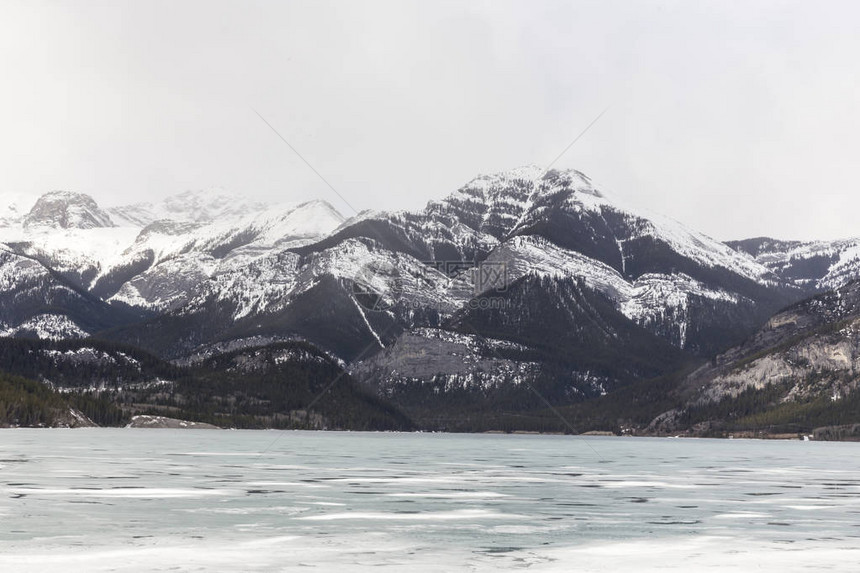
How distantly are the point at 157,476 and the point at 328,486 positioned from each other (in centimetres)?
2066

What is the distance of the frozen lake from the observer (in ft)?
177

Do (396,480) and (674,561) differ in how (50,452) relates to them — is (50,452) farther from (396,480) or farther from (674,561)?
(674,561)

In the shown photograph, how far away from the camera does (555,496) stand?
91.4m

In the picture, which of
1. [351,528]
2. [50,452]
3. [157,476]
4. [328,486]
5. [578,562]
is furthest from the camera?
[50,452]

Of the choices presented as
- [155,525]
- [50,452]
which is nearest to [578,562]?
[155,525]

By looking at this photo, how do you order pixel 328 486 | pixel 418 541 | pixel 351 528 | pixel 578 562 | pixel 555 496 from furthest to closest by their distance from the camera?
pixel 328 486, pixel 555 496, pixel 351 528, pixel 418 541, pixel 578 562

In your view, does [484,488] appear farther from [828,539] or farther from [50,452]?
[50,452]

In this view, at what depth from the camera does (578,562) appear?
5397cm

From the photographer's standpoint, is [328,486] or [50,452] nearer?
[328,486]

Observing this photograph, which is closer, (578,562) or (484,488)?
(578,562)

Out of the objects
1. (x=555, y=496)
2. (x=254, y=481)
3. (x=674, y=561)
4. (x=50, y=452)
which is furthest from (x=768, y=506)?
(x=50, y=452)

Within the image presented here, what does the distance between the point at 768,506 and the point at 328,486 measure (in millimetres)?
38751

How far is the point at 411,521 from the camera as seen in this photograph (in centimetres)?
7044

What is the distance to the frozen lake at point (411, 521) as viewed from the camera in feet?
177
